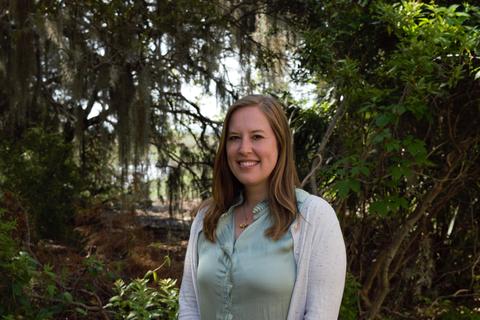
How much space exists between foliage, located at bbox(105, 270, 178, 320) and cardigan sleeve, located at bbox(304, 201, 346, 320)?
1.53 meters

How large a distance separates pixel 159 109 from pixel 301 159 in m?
3.37

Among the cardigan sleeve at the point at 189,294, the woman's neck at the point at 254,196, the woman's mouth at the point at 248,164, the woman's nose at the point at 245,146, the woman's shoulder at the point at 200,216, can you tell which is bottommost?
the cardigan sleeve at the point at 189,294

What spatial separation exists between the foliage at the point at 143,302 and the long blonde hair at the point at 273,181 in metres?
1.31

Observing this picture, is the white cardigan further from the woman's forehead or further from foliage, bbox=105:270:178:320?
foliage, bbox=105:270:178:320

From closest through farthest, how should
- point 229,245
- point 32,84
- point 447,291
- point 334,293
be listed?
1. point 334,293
2. point 229,245
3. point 447,291
4. point 32,84

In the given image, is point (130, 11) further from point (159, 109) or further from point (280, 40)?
point (280, 40)

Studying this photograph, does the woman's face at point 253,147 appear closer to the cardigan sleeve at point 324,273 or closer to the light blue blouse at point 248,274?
the light blue blouse at point 248,274

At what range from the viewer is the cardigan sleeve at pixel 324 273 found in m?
1.43

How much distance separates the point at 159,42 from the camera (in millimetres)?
6566

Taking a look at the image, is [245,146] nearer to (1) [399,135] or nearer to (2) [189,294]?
(2) [189,294]

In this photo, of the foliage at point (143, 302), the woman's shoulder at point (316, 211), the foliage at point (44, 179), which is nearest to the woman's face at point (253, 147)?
the woman's shoulder at point (316, 211)

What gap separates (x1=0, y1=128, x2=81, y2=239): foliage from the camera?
6129 mm

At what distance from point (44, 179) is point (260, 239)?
5073mm

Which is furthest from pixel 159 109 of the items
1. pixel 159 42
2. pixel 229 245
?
pixel 229 245
